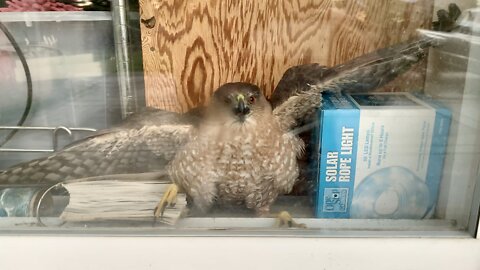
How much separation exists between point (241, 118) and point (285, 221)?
258mm

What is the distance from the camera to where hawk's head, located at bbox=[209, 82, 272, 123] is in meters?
1.02

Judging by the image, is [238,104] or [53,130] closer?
[238,104]

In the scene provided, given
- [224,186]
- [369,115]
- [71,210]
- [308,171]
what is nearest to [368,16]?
[369,115]

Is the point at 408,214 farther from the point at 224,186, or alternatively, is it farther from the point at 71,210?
the point at 71,210

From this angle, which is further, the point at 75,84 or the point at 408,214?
the point at 75,84

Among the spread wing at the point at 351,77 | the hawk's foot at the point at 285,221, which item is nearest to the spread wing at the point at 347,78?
the spread wing at the point at 351,77

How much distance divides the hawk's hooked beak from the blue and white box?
0.17m

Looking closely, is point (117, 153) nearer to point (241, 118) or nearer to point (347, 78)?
point (241, 118)

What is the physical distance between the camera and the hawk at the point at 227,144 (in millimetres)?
1031

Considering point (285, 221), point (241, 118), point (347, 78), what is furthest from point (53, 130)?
point (347, 78)

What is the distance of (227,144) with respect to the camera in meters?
1.03

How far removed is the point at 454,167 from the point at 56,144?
968mm

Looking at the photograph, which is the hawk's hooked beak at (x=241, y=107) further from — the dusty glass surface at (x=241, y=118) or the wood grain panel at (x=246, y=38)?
the wood grain panel at (x=246, y=38)

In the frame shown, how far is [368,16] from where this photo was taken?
1.09m
